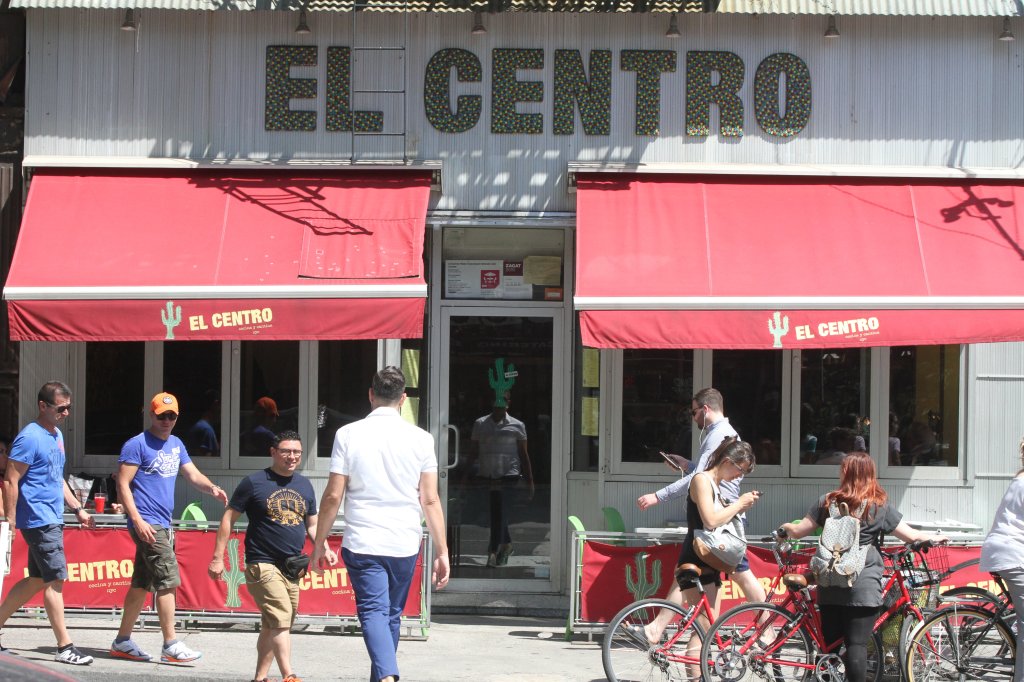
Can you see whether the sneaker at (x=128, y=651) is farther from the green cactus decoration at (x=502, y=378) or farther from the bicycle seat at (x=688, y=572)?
the green cactus decoration at (x=502, y=378)

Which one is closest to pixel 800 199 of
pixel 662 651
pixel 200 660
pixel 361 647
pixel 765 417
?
pixel 765 417

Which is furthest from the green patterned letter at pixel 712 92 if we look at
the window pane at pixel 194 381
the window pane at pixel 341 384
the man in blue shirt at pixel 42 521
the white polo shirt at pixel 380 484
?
the man in blue shirt at pixel 42 521

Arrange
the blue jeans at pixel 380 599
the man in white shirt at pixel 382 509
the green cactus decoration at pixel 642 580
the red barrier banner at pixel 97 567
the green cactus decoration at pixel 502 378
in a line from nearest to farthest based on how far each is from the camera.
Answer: the blue jeans at pixel 380 599 → the man in white shirt at pixel 382 509 → the green cactus decoration at pixel 642 580 → the red barrier banner at pixel 97 567 → the green cactus decoration at pixel 502 378

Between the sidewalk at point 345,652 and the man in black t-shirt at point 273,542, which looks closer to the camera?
the man in black t-shirt at point 273,542

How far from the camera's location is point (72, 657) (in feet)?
26.4

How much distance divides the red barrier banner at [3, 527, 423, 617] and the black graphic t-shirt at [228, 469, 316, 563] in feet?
6.00

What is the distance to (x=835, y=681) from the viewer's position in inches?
287

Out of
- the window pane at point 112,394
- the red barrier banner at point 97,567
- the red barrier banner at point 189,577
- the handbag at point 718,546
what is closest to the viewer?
the handbag at point 718,546

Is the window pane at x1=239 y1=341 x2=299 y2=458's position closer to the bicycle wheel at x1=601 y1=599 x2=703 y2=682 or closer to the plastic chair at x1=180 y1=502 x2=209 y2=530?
the plastic chair at x1=180 y1=502 x2=209 y2=530

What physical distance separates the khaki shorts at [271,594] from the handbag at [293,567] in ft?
0.08

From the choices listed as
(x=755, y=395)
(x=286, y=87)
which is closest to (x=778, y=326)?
(x=755, y=395)

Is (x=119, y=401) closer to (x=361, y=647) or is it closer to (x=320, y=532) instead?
(x=361, y=647)

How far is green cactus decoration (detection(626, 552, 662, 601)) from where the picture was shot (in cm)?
910

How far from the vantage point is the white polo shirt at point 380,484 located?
21.3 feet
